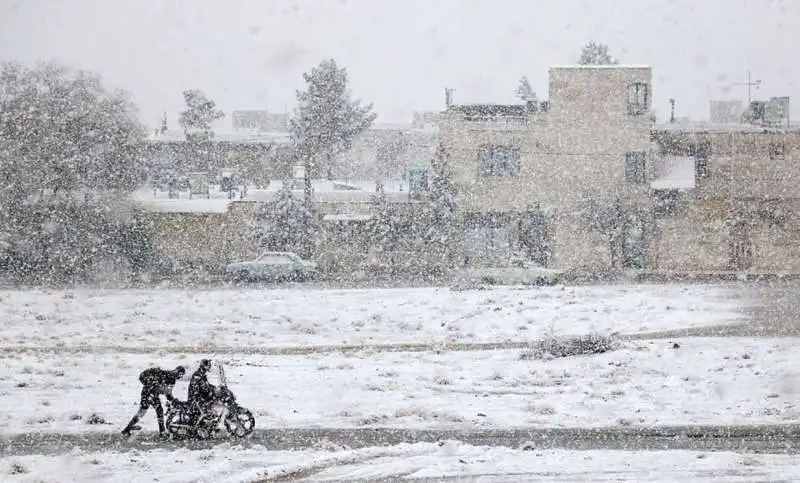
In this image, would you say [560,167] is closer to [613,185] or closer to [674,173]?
[613,185]

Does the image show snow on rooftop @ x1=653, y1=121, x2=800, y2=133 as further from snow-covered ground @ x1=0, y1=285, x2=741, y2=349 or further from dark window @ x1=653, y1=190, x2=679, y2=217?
snow-covered ground @ x1=0, y1=285, x2=741, y2=349

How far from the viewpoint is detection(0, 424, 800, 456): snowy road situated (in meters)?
11.8

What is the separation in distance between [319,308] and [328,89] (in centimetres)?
3313

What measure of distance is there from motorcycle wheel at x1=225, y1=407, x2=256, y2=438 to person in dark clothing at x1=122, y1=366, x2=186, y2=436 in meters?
0.79

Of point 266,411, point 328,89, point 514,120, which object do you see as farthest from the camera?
point 328,89

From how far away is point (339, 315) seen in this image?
85.4ft

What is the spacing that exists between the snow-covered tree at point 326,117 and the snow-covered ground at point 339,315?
85.7ft

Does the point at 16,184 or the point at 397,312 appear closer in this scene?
the point at 397,312

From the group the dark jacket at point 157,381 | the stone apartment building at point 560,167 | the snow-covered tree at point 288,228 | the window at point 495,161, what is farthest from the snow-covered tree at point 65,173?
the dark jacket at point 157,381

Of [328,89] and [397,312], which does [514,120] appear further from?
[397,312]

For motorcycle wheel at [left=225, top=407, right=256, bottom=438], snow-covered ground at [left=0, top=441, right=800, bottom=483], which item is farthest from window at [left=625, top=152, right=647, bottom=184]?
motorcycle wheel at [left=225, top=407, right=256, bottom=438]

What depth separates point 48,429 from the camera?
1284 cm

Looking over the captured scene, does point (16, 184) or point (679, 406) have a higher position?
point (16, 184)

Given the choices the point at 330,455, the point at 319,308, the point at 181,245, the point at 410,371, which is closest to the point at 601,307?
the point at 319,308
